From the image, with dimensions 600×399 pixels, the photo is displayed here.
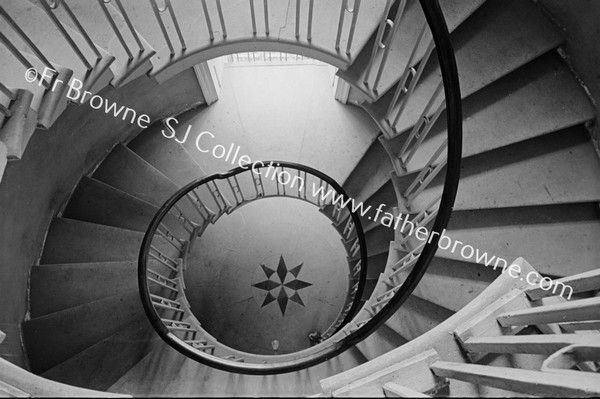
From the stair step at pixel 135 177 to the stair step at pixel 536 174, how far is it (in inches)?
137

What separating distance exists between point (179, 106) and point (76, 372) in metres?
3.40

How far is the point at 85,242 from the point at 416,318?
→ 3.62 metres

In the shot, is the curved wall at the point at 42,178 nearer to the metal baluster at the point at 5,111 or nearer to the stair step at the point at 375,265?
the metal baluster at the point at 5,111

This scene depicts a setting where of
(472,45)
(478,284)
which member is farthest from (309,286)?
(472,45)

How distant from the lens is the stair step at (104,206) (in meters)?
4.70

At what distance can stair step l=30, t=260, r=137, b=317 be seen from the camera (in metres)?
4.20

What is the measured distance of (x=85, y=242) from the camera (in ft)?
14.8

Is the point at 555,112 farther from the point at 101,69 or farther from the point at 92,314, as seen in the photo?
the point at 92,314

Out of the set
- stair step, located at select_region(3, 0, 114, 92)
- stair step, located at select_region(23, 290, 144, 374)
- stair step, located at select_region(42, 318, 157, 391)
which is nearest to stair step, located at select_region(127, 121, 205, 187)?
stair step, located at select_region(23, 290, 144, 374)

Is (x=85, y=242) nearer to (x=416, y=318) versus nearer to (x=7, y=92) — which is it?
(x=7, y=92)

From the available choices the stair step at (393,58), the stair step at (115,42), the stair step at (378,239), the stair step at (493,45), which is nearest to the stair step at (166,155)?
the stair step at (115,42)

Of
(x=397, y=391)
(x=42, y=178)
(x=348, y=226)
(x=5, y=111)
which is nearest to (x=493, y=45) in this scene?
(x=348, y=226)

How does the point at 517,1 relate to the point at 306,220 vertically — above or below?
above

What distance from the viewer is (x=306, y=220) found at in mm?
6395
